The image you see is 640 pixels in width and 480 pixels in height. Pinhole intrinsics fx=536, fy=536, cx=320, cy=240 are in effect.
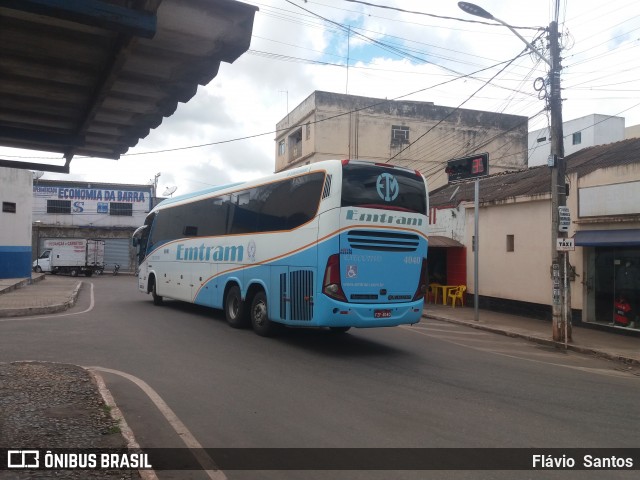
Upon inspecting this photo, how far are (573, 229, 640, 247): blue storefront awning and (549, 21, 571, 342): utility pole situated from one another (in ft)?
5.94

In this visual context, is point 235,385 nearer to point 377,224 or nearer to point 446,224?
point 377,224

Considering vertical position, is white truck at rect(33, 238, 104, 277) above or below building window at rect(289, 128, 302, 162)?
below

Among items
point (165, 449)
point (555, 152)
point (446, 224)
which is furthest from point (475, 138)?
point (165, 449)

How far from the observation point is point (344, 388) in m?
7.68

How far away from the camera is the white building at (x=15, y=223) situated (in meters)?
26.5

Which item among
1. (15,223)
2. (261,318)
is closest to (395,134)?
(15,223)

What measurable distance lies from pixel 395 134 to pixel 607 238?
23279 mm

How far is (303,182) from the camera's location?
1083cm

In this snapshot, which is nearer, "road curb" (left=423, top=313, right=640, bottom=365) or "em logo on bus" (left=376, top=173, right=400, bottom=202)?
"em logo on bus" (left=376, top=173, right=400, bottom=202)

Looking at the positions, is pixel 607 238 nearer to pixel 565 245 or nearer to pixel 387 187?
pixel 565 245

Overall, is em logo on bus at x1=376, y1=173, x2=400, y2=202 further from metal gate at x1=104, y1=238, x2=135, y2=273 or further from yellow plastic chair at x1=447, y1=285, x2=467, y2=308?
metal gate at x1=104, y1=238, x2=135, y2=273

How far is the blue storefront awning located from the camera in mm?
13719

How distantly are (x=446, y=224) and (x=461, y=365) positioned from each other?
45.0ft

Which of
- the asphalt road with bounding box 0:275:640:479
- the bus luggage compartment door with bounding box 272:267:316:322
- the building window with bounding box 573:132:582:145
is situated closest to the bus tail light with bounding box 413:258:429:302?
the asphalt road with bounding box 0:275:640:479
